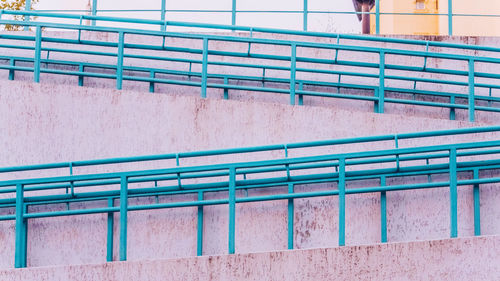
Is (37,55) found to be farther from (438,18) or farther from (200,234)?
(438,18)

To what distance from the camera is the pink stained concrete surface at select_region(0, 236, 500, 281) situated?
789cm

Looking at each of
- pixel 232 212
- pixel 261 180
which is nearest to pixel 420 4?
pixel 261 180

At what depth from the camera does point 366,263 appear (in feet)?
26.1

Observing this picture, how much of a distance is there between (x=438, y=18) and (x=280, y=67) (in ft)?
42.0

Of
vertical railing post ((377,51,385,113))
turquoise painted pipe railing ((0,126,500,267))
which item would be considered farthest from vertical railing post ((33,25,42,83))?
vertical railing post ((377,51,385,113))

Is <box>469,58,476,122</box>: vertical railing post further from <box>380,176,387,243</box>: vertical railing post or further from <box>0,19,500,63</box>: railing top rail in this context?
<box>380,176,387,243</box>: vertical railing post

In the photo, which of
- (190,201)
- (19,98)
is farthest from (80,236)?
(19,98)

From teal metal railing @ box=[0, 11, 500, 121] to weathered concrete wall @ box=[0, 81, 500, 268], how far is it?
741mm

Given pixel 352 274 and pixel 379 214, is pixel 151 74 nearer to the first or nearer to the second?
pixel 379 214

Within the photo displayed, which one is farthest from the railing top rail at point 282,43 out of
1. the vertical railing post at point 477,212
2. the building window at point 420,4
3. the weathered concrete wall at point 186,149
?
the building window at point 420,4

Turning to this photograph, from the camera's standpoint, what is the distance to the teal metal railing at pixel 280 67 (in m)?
11.8

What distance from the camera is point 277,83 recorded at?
487 inches

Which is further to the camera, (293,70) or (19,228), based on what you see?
(293,70)

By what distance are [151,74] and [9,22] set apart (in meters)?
2.11
